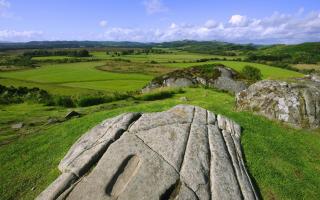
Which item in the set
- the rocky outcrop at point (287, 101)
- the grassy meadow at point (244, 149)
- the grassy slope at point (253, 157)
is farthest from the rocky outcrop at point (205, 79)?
the grassy slope at point (253, 157)

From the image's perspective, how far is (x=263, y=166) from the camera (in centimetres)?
1848

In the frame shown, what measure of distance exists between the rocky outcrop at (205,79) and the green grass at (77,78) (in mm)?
24932

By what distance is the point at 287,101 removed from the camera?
26391 mm

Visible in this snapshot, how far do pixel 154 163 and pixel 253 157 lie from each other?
7533mm

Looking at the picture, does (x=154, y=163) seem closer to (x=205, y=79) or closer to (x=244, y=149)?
(x=244, y=149)

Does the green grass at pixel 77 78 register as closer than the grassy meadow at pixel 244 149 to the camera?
No

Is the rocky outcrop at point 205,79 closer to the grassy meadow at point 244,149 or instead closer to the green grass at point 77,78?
the grassy meadow at point 244,149

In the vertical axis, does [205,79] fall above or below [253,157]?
below

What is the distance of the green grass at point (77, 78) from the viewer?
86438mm

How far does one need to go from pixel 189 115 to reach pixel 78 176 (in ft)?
31.1

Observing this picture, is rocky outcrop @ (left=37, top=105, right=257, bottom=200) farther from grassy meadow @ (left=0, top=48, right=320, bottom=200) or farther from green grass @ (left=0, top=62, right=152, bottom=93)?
green grass @ (left=0, top=62, right=152, bottom=93)

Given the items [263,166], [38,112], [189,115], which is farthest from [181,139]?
[38,112]

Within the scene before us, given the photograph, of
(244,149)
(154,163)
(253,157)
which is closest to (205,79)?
(244,149)

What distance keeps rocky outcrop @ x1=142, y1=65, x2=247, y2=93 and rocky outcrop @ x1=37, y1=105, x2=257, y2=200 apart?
3446 centimetres
